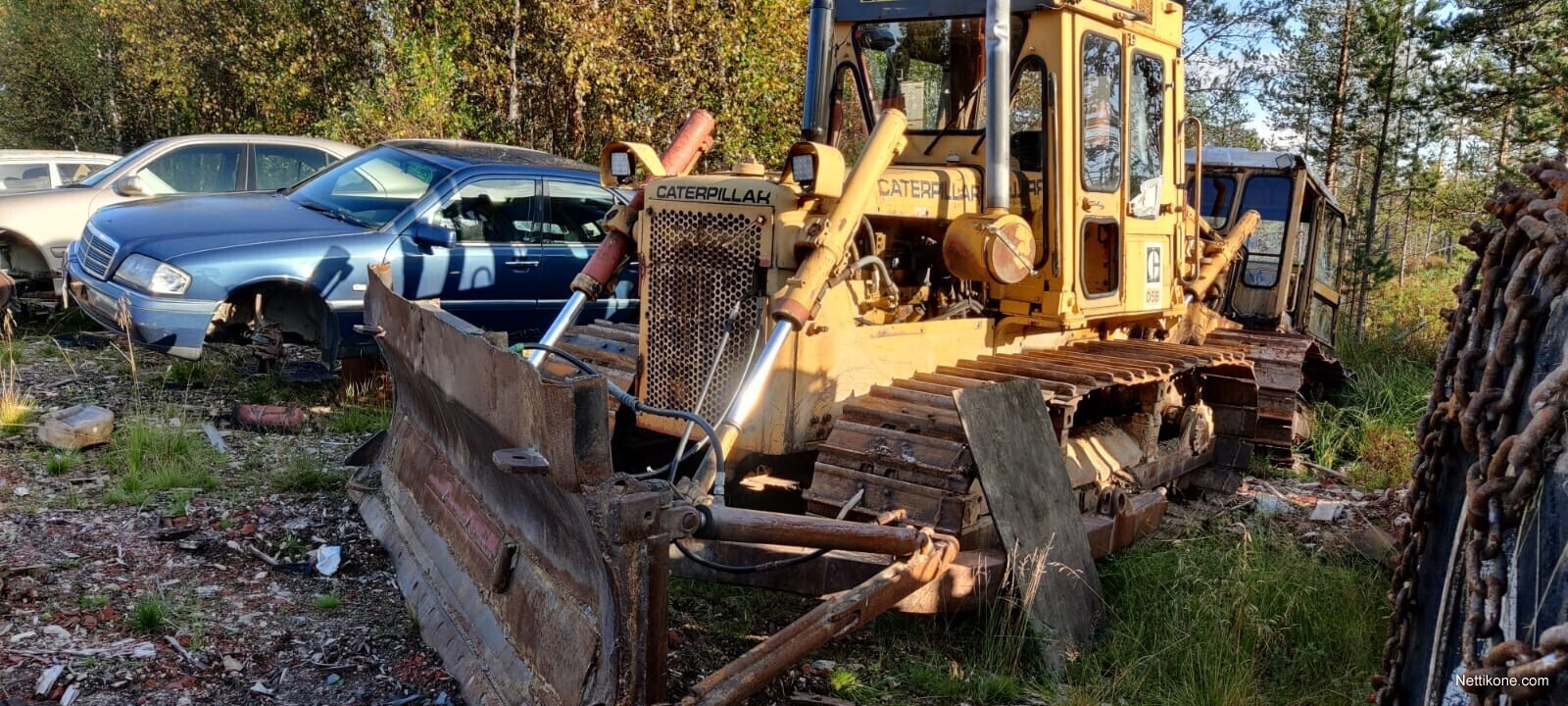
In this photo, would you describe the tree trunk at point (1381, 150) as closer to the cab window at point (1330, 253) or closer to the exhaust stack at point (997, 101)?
the cab window at point (1330, 253)

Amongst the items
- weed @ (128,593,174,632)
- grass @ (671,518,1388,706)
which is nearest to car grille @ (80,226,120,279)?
weed @ (128,593,174,632)

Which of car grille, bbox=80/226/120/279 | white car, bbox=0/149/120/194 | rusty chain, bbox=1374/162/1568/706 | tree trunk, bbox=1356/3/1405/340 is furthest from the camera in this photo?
tree trunk, bbox=1356/3/1405/340

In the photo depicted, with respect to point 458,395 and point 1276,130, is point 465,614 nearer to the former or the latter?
point 458,395

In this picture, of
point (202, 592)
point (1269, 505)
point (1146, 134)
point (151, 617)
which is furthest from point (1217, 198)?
point (151, 617)

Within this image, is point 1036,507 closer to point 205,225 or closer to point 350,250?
point 350,250

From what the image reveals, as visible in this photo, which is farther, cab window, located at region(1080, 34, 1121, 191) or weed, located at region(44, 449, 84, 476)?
weed, located at region(44, 449, 84, 476)

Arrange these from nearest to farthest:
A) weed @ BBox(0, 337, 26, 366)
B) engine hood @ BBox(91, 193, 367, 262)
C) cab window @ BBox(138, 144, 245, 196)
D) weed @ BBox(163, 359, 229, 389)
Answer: engine hood @ BBox(91, 193, 367, 262), weed @ BBox(163, 359, 229, 389), weed @ BBox(0, 337, 26, 366), cab window @ BBox(138, 144, 245, 196)

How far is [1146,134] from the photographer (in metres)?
6.14

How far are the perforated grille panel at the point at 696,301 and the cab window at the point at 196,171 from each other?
6742 mm

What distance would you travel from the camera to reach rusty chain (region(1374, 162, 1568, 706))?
6.52ft

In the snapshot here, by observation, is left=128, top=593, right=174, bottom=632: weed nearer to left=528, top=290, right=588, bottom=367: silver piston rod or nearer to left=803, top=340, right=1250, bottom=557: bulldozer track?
left=528, top=290, right=588, bottom=367: silver piston rod

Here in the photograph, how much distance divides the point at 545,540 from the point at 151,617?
1786mm

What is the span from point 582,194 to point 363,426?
2445 mm

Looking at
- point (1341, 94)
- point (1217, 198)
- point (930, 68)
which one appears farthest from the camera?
point (1341, 94)
